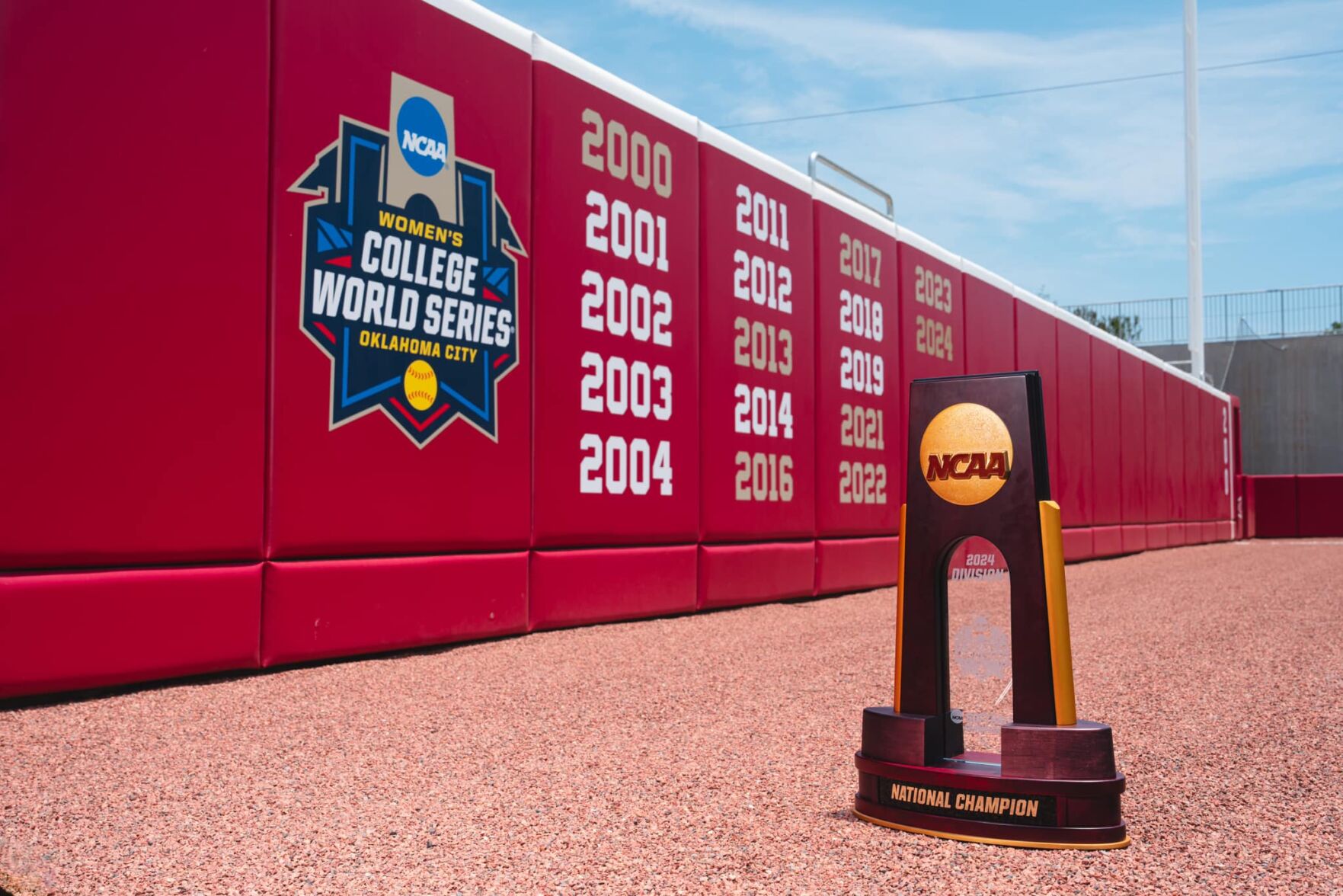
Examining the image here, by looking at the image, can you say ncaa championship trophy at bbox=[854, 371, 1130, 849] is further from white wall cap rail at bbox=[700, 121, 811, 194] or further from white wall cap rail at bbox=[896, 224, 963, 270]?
white wall cap rail at bbox=[896, 224, 963, 270]

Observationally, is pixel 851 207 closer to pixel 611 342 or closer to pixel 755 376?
pixel 755 376

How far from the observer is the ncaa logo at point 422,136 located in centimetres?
543

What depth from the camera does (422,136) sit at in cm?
553

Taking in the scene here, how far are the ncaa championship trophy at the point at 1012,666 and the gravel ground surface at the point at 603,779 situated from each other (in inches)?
2.8

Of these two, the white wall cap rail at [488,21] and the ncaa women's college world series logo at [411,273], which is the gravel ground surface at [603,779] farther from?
the white wall cap rail at [488,21]

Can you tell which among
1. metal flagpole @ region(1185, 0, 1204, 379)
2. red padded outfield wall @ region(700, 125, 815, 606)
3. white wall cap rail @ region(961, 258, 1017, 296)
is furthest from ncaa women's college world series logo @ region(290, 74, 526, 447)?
metal flagpole @ region(1185, 0, 1204, 379)

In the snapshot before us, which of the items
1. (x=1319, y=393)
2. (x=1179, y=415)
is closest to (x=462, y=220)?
(x=1179, y=415)

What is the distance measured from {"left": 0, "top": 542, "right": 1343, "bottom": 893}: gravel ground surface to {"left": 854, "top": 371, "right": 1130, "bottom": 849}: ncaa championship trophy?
0.23 feet

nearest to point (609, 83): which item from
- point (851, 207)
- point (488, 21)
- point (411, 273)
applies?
point (488, 21)

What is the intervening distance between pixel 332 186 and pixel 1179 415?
58.9 feet

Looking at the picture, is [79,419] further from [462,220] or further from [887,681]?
[887,681]

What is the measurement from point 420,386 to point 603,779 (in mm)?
2784

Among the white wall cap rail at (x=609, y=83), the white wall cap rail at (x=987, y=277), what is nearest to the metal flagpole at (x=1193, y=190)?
the white wall cap rail at (x=987, y=277)

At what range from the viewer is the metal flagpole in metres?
24.6
